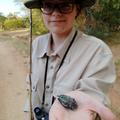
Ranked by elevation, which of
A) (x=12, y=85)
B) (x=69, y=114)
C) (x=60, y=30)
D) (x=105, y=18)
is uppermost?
(x=60, y=30)

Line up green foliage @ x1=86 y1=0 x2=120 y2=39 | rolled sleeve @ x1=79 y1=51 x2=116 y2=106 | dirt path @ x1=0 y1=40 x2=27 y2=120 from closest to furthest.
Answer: rolled sleeve @ x1=79 y1=51 x2=116 y2=106 < dirt path @ x1=0 y1=40 x2=27 y2=120 < green foliage @ x1=86 y1=0 x2=120 y2=39

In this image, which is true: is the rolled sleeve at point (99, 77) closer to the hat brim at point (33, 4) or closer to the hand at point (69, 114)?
the hand at point (69, 114)

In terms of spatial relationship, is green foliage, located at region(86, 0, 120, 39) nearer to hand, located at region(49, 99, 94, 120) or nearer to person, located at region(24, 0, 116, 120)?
person, located at region(24, 0, 116, 120)

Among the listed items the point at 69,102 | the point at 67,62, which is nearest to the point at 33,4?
the point at 67,62

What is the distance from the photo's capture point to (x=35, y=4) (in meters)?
1.57

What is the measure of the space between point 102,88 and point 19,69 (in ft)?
23.7

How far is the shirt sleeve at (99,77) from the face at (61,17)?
18 centimetres

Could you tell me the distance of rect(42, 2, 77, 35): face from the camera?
1.50 m

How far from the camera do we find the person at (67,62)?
139cm

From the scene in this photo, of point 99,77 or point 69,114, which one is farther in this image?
point 99,77

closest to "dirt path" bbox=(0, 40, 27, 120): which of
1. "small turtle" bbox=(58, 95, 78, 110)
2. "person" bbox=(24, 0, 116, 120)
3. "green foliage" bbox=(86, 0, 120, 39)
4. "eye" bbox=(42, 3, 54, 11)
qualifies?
"green foliage" bbox=(86, 0, 120, 39)

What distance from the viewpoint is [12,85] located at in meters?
7.12

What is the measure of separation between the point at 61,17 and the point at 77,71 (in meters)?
0.24

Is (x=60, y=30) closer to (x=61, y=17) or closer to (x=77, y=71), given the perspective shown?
(x=61, y=17)
